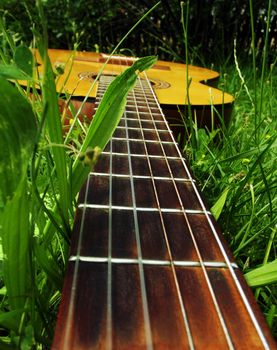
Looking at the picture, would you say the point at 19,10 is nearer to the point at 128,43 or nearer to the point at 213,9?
the point at 128,43

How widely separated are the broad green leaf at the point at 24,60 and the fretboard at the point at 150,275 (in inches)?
7.9

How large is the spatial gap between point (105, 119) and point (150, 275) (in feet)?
0.71

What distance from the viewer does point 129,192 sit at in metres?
0.63

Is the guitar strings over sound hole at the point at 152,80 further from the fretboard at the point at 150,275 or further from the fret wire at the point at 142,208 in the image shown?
the fret wire at the point at 142,208

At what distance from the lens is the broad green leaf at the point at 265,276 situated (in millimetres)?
529

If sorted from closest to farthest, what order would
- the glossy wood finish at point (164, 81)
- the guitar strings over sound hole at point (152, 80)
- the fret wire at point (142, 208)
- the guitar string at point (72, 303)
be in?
the guitar string at point (72, 303), the fret wire at point (142, 208), the glossy wood finish at point (164, 81), the guitar strings over sound hole at point (152, 80)

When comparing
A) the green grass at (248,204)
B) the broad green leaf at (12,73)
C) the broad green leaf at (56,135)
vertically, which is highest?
the broad green leaf at (12,73)

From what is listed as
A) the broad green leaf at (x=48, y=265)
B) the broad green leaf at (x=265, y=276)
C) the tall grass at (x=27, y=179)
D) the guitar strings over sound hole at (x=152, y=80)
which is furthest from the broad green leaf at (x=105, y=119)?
the guitar strings over sound hole at (x=152, y=80)

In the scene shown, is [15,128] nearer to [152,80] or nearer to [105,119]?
[105,119]

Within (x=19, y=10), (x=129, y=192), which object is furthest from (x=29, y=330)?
(x=19, y=10)

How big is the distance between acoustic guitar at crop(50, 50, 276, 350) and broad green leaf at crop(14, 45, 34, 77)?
0.20 meters

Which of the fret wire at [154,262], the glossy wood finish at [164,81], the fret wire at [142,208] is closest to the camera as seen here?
the fret wire at [154,262]

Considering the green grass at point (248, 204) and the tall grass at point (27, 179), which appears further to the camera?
the green grass at point (248, 204)

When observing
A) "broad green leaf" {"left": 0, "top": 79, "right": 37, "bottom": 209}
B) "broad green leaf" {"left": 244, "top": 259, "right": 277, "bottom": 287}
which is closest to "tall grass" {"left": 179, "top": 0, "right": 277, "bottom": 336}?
"broad green leaf" {"left": 244, "top": 259, "right": 277, "bottom": 287}
